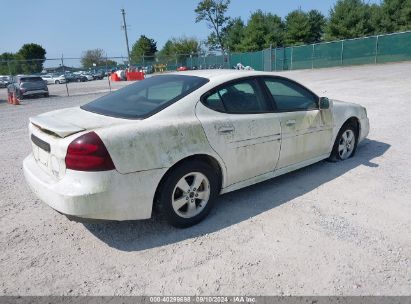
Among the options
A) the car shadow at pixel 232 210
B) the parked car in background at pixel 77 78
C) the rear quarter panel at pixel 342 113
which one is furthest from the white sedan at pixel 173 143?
the parked car in background at pixel 77 78

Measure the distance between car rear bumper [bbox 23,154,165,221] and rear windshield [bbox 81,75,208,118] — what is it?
2.09 feet

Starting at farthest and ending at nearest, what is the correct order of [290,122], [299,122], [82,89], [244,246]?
[82,89] < [299,122] < [290,122] < [244,246]

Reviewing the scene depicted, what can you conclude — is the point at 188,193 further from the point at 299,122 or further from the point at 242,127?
the point at 299,122

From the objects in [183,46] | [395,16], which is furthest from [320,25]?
[183,46]

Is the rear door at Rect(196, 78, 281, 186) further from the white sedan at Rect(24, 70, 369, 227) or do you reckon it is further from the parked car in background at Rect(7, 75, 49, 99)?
the parked car in background at Rect(7, 75, 49, 99)

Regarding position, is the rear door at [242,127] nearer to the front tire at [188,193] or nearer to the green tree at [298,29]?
the front tire at [188,193]

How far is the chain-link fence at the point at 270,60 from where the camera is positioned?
25.0 meters

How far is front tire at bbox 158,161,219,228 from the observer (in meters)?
3.11

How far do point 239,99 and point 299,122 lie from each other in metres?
0.90

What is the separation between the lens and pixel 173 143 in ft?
10.1

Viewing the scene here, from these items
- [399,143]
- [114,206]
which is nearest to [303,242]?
[114,206]

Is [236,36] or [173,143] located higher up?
[236,36]

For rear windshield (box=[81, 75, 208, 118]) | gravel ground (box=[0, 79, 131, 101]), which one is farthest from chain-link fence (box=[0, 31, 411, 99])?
rear windshield (box=[81, 75, 208, 118])

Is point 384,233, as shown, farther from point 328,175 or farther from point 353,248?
point 328,175
